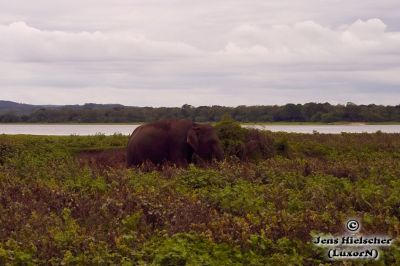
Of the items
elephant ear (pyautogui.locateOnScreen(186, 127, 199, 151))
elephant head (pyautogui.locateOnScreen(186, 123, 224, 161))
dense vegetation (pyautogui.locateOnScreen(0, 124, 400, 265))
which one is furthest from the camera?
elephant head (pyautogui.locateOnScreen(186, 123, 224, 161))

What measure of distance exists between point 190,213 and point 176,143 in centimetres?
1230

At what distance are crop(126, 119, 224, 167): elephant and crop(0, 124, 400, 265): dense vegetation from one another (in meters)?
4.46

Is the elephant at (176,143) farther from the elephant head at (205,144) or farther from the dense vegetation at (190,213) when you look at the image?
the dense vegetation at (190,213)

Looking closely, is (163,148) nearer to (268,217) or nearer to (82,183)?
(82,183)

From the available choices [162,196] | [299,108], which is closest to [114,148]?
[162,196]

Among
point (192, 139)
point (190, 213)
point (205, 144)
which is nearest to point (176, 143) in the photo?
point (192, 139)

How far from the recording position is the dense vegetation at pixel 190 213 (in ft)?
28.9

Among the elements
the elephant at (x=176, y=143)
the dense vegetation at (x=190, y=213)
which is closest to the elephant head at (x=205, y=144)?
the elephant at (x=176, y=143)

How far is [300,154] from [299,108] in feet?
163

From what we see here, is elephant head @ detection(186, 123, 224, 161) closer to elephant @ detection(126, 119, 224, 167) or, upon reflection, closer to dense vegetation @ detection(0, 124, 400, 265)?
elephant @ detection(126, 119, 224, 167)

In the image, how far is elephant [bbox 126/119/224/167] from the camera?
74.7ft

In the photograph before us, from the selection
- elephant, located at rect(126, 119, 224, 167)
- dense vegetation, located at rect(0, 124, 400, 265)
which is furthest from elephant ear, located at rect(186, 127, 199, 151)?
dense vegetation, located at rect(0, 124, 400, 265)

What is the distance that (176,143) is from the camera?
22.9m

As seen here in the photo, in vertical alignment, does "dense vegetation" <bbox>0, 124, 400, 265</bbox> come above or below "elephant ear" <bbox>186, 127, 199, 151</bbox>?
below
